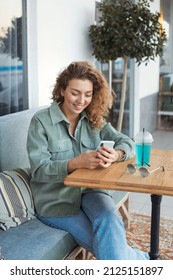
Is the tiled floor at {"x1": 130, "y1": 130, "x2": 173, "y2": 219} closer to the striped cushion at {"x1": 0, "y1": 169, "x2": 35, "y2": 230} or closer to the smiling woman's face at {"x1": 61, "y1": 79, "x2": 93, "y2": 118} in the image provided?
the striped cushion at {"x1": 0, "y1": 169, "x2": 35, "y2": 230}

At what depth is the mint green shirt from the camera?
1.82 metres

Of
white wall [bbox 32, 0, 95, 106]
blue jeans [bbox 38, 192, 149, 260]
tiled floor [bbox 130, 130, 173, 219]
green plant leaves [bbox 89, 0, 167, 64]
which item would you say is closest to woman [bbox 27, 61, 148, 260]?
blue jeans [bbox 38, 192, 149, 260]

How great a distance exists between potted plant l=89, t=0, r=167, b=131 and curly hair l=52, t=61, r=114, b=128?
1964mm

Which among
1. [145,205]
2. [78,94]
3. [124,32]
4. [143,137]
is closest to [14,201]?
[78,94]

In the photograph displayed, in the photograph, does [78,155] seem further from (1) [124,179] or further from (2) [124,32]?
(2) [124,32]

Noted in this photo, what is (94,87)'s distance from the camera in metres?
2.04

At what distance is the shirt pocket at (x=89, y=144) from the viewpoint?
2.05m

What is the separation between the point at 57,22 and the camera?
3453 millimetres

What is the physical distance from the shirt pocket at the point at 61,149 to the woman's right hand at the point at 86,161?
0.19m

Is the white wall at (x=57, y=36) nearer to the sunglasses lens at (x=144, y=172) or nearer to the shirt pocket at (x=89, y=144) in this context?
the shirt pocket at (x=89, y=144)

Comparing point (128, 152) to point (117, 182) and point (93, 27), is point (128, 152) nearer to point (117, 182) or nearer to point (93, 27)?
point (117, 182)

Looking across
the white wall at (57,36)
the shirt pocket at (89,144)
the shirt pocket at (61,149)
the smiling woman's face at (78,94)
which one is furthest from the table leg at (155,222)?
the white wall at (57,36)

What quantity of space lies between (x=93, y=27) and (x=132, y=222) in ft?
7.01

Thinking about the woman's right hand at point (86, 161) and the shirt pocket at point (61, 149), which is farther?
the shirt pocket at point (61, 149)
